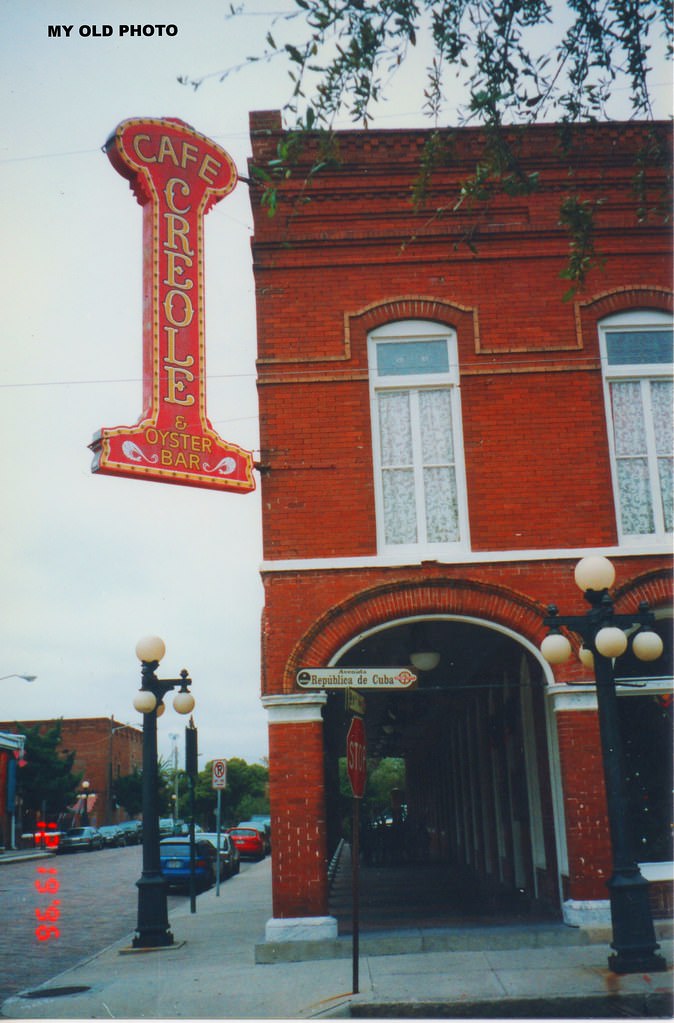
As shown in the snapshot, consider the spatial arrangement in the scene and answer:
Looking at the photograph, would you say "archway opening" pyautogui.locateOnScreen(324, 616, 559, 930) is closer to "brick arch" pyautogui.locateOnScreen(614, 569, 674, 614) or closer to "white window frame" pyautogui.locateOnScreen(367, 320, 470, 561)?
"white window frame" pyautogui.locateOnScreen(367, 320, 470, 561)

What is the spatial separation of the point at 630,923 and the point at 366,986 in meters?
2.45

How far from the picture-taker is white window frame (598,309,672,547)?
12.2 meters

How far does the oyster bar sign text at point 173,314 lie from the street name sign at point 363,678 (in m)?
2.95

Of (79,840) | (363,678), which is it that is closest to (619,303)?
(363,678)

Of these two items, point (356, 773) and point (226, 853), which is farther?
point (226, 853)

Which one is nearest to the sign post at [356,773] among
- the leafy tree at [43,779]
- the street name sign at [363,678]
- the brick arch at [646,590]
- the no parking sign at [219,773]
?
the street name sign at [363,678]

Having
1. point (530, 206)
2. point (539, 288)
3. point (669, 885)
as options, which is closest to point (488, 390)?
point (539, 288)

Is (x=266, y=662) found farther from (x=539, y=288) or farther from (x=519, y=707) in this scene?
(x=539, y=288)

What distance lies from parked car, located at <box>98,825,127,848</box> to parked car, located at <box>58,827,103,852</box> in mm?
1137

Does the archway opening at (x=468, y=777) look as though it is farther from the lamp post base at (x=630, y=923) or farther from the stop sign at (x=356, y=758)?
the lamp post base at (x=630, y=923)

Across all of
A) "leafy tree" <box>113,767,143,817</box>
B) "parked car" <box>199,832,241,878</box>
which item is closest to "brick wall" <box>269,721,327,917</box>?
"parked car" <box>199,832,241,878</box>

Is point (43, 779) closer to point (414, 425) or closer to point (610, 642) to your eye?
point (414, 425)

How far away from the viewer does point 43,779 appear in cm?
4084

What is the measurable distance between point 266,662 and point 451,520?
2.86 meters
